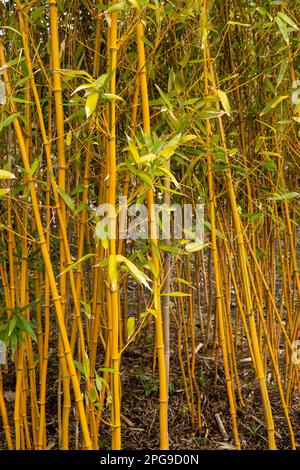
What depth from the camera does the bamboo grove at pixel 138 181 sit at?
1.17m

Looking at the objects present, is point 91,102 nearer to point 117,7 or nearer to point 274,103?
point 117,7

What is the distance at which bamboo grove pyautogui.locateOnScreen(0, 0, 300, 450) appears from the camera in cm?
117

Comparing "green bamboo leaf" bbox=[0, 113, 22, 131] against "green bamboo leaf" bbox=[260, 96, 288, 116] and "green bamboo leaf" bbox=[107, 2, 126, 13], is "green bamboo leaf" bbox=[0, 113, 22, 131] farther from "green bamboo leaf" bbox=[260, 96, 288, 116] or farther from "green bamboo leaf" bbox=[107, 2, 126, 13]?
"green bamboo leaf" bbox=[260, 96, 288, 116]

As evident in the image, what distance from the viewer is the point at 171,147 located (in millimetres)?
1076

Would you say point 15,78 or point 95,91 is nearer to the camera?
point 95,91

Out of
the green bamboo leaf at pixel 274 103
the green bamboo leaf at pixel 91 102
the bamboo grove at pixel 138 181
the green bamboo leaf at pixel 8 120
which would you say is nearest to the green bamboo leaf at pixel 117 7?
the bamboo grove at pixel 138 181

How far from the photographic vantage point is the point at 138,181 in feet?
4.85

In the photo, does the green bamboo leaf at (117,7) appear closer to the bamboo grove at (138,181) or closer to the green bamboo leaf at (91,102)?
the bamboo grove at (138,181)

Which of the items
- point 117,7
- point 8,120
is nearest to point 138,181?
point 8,120

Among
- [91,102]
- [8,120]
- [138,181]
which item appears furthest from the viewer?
[138,181]

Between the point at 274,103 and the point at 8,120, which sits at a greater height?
the point at 274,103

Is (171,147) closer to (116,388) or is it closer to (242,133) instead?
(116,388)
